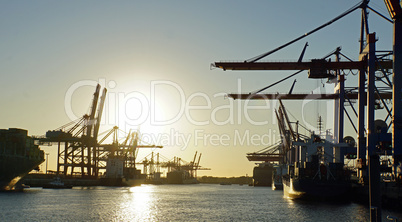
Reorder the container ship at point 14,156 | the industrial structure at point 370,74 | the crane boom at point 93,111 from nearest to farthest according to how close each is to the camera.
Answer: the industrial structure at point 370,74 → the container ship at point 14,156 → the crane boom at point 93,111

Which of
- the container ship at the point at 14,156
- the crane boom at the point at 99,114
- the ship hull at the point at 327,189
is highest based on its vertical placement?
Answer: the crane boom at the point at 99,114

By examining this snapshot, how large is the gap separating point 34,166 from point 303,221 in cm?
6332

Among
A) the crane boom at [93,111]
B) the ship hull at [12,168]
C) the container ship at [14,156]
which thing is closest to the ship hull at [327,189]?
the ship hull at [12,168]

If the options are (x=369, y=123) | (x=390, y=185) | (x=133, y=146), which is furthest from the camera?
(x=133, y=146)

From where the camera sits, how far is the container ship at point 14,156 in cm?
8200

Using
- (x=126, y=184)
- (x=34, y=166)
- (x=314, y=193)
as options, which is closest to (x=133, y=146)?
(x=126, y=184)

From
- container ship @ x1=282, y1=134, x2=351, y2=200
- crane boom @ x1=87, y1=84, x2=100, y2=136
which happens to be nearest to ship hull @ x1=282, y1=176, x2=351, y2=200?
container ship @ x1=282, y1=134, x2=351, y2=200

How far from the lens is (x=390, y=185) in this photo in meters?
52.8

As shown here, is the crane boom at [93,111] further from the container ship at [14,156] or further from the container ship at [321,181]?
the container ship at [321,181]

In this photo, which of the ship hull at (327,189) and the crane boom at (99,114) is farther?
the crane boom at (99,114)

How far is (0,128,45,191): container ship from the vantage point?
8200 cm

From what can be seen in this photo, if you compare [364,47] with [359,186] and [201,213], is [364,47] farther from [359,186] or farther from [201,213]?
[201,213]

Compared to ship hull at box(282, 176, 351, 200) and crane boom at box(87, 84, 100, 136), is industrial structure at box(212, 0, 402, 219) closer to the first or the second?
ship hull at box(282, 176, 351, 200)

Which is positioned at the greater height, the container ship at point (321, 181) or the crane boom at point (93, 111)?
the crane boom at point (93, 111)
